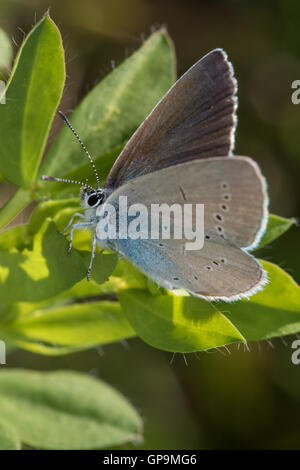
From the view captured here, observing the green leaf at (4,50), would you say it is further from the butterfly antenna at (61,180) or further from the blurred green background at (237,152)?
the blurred green background at (237,152)

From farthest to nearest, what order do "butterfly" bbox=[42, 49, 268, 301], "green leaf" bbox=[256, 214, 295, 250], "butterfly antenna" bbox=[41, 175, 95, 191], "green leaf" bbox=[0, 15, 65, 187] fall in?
"green leaf" bbox=[256, 214, 295, 250] < "butterfly antenna" bbox=[41, 175, 95, 191] < "butterfly" bbox=[42, 49, 268, 301] < "green leaf" bbox=[0, 15, 65, 187]

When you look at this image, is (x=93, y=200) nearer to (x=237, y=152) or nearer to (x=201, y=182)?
(x=201, y=182)

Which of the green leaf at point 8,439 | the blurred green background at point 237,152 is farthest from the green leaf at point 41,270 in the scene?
the blurred green background at point 237,152

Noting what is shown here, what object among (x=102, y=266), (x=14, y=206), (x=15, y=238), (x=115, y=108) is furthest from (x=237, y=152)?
(x=102, y=266)

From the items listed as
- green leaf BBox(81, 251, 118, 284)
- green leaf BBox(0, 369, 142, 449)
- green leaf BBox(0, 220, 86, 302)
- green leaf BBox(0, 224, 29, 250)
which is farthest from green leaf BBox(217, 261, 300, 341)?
green leaf BBox(0, 369, 142, 449)

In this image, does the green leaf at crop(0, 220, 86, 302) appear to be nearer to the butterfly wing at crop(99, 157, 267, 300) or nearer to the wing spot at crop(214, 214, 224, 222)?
the butterfly wing at crop(99, 157, 267, 300)
